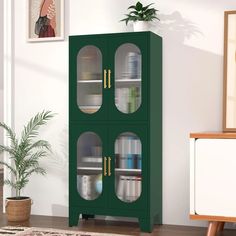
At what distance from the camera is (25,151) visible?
4.33m

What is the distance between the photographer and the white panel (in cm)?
343

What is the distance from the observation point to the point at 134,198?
3906mm

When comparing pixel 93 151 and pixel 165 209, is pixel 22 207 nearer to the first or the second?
pixel 93 151

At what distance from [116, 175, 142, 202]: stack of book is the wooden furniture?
53cm

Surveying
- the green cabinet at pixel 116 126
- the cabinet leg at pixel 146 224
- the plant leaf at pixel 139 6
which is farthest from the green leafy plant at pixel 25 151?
the plant leaf at pixel 139 6

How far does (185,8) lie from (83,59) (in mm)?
953

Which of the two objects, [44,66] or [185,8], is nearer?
[185,8]

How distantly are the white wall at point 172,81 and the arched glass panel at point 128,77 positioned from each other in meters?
0.34

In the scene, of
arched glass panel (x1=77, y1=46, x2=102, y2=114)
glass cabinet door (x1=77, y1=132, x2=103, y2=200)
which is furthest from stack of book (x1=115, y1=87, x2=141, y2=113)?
glass cabinet door (x1=77, y1=132, x2=103, y2=200)

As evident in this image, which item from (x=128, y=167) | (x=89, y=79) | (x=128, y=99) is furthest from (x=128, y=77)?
(x=128, y=167)

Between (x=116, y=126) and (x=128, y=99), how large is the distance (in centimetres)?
24

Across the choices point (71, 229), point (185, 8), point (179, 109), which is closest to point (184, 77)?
point (179, 109)

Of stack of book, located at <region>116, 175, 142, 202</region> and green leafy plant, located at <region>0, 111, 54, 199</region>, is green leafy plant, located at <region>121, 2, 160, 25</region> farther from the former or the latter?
stack of book, located at <region>116, 175, 142, 202</region>

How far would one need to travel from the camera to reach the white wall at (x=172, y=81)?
159 inches
